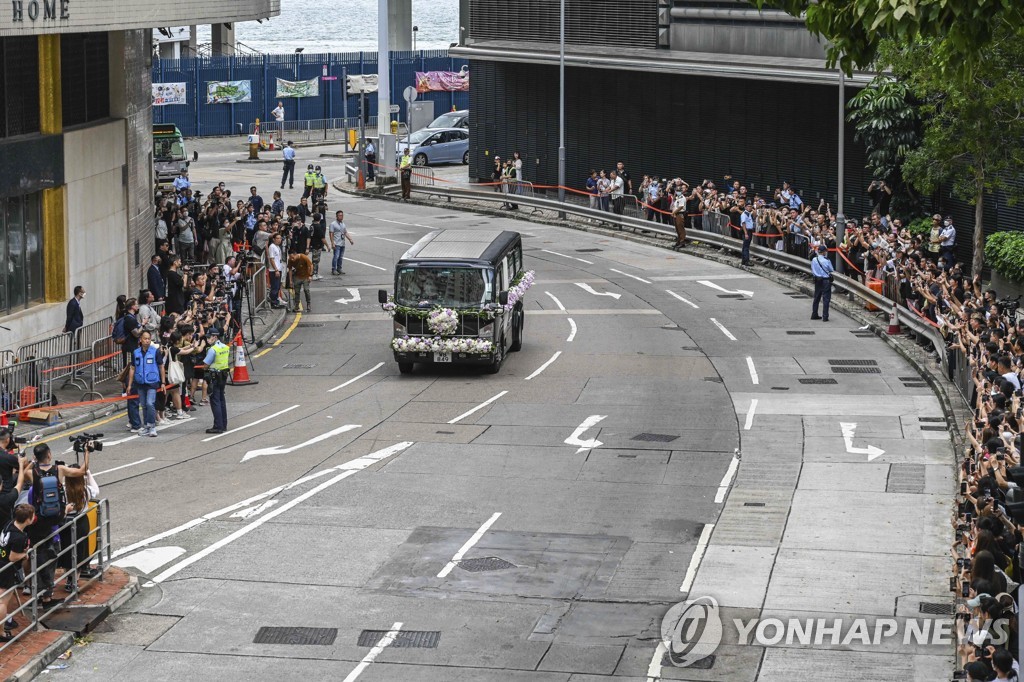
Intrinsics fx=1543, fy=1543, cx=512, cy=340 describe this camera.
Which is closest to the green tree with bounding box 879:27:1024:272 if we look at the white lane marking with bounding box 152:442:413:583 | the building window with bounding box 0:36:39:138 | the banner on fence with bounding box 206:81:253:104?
the white lane marking with bounding box 152:442:413:583

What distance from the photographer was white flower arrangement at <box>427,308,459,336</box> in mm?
29906

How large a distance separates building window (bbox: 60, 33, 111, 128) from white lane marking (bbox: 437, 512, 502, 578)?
51.1ft

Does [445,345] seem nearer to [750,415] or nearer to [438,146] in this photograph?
[750,415]

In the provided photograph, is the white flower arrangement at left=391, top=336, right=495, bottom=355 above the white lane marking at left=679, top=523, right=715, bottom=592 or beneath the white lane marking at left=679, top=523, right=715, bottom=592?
above

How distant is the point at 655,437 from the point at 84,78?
15.3 meters

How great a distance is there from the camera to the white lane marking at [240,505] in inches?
773

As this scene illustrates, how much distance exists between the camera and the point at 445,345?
30.1 m

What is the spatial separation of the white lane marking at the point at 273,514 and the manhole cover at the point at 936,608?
8.55 m

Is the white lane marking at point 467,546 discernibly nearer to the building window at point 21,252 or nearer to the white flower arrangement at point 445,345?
the white flower arrangement at point 445,345

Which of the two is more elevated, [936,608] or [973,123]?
[973,123]

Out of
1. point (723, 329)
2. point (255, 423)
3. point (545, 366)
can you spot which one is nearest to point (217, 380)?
point (255, 423)

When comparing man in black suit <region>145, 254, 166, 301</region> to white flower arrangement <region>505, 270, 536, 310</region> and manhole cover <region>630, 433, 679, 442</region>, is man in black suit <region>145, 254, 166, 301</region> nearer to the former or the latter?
white flower arrangement <region>505, 270, 536, 310</region>

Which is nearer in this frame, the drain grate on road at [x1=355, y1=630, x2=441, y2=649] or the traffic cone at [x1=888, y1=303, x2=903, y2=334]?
the drain grate on road at [x1=355, y1=630, x2=441, y2=649]

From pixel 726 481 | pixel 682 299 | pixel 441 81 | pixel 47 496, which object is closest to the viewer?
pixel 47 496
